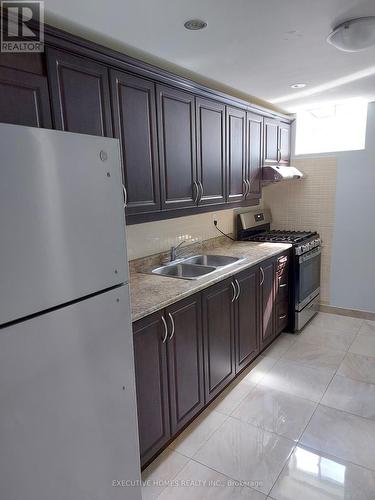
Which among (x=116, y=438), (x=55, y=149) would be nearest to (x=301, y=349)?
(x=116, y=438)

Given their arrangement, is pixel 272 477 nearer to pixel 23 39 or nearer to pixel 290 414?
pixel 290 414

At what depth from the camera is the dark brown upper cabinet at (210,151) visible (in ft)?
8.39

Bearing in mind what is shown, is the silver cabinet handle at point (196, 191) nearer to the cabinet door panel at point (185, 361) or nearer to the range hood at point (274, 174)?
the cabinet door panel at point (185, 361)

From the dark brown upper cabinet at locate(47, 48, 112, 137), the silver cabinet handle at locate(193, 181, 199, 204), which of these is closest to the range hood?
the silver cabinet handle at locate(193, 181, 199, 204)

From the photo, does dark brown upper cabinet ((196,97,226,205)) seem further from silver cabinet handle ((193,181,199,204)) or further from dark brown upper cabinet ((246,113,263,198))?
dark brown upper cabinet ((246,113,263,198))

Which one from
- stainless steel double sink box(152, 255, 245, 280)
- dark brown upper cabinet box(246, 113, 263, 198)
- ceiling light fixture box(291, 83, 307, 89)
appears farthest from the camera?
dark brown upper cabinet box(246, 113, 263, 198)

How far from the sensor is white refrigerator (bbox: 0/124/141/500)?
38.8 inches

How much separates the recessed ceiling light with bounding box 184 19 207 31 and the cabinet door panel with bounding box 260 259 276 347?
1831 millimetres

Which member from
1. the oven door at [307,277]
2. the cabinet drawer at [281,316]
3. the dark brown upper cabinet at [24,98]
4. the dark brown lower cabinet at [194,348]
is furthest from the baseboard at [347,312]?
the dark brown upper cabinet at [24,98]

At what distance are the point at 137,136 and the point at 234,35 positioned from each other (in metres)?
0.75

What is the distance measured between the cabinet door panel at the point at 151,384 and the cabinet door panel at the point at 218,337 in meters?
0.44

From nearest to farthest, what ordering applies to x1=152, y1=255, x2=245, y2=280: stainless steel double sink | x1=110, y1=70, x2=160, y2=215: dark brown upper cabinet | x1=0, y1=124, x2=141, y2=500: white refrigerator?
1. x1=0, y1=124, x2=141, y2=500: white refrigerator
2. x1=110, y1=70, x2=160, y2=215: dark brown upper cabinet
3. x1=152, y1=255, x2=245, y2=280: stainless steel double sink

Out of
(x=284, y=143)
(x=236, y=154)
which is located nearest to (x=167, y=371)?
(x=236, y=154)

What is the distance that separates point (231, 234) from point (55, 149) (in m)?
2.78
